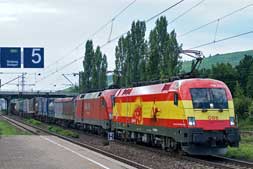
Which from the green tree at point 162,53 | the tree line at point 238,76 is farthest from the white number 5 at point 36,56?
the tree line at point 238,76

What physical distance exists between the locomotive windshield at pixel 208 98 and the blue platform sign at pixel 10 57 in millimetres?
20928

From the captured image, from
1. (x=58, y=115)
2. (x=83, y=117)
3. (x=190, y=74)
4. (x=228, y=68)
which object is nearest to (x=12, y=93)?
(x=228, y=68)

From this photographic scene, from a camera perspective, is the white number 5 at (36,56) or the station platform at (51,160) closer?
the station platform at (51,160)

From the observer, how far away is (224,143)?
2103 cm

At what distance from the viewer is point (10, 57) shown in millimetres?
39531

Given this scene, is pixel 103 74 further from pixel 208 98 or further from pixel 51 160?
pixel 51 160

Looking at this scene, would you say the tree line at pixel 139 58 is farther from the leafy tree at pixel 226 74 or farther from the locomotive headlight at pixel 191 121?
the locomotive headlight at pixel 191 121

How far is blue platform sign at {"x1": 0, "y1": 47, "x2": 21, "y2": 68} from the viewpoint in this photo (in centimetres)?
3928

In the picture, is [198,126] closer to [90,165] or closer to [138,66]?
[90,165]

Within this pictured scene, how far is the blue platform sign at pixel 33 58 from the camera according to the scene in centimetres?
3966

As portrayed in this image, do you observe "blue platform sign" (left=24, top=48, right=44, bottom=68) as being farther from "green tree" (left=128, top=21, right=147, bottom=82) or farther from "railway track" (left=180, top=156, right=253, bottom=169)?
"green tree" (left=128, top=21, right=147, bottom=82)

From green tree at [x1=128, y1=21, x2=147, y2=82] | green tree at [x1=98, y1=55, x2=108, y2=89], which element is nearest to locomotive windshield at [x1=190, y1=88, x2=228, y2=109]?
green tree at [x1=128, y1=21, x2=147, y2=82]

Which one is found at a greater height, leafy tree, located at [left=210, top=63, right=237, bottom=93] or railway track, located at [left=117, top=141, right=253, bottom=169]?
leafy tree, located at [left=210, top=63, right=237, bottom=93]

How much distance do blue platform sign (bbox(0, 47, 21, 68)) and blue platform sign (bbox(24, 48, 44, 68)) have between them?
0.49 meters
